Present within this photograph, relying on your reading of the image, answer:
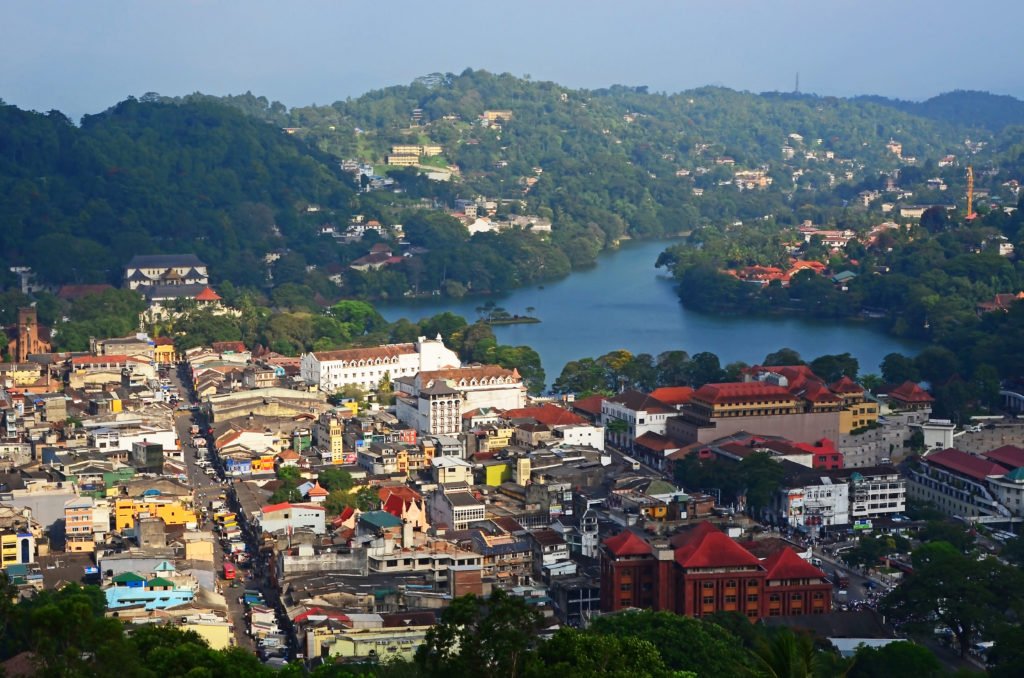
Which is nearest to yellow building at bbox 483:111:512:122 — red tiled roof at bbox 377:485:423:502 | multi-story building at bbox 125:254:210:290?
multi-story building at bbox 125:254:210:290

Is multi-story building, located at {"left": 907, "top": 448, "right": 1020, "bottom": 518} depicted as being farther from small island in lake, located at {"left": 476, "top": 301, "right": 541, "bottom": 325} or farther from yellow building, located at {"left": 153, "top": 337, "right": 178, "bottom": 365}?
small island in lake, located at {"left": 476, "top": 301, "right": 541, "bottom": 325}

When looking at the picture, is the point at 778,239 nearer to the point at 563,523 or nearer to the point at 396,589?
the point at 563,523

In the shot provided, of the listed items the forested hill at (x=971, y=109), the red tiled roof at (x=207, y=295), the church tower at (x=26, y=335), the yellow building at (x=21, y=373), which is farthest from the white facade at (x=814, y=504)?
the forested hill at (x=971, y=109)

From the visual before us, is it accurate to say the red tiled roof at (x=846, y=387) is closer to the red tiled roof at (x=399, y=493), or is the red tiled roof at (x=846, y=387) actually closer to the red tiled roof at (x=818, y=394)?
the red tiled roof at (x=818, y=394)

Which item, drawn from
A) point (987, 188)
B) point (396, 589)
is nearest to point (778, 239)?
point (987, 188)

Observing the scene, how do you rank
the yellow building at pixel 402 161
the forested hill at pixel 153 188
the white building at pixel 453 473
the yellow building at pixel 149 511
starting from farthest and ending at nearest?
1. the yellow building at pixel 402 161
2. the forested hill at pixel 153 188
3. the white building at pixel 453 473
4. the yellow building at pixel 149 511

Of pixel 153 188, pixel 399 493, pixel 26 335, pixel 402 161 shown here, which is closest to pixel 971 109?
pixel 402 161
